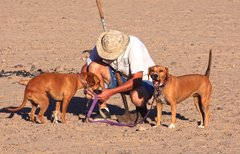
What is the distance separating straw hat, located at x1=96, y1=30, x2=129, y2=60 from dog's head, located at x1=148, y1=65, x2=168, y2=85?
0.53 meters

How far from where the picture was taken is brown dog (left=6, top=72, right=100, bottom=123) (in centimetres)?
1029

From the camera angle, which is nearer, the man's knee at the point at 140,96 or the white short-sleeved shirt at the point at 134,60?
the white short-sleeved shirt at the point at 134,60

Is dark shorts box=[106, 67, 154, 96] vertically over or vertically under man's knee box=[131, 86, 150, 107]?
over

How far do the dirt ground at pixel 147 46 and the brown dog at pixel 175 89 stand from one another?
221 mm

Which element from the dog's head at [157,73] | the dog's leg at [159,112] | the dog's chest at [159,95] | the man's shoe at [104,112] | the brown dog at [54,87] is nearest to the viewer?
the dog's head at [157,73]

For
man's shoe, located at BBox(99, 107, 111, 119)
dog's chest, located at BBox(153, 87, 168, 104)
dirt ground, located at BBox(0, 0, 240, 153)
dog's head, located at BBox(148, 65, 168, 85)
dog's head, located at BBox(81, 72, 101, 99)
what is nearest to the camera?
dirt ground, located at BBox(0, 0, 240, 153)

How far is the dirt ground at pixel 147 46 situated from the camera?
935 centimetres

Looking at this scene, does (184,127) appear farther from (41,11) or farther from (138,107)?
(41,11)

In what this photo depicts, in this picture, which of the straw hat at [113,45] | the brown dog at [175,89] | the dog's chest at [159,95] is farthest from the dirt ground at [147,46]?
Result: the straw hat at [113,45]

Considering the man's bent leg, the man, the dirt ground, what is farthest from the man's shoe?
the dirt ground

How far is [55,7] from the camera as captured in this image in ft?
73.5

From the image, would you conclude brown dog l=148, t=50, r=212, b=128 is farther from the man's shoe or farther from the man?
the man's shoe

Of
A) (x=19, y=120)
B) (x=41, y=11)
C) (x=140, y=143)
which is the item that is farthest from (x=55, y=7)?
(x=140, y=143)

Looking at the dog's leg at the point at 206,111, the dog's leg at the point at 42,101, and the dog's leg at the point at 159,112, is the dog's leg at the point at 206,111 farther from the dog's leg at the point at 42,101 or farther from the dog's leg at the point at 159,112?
the dog's leg at the point at 42,101
